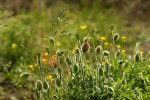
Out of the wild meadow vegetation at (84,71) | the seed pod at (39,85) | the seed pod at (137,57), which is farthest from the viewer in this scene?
the seed pod at (137,57)

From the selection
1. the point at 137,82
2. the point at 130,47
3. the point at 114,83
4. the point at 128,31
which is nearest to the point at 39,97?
the point at 114,83

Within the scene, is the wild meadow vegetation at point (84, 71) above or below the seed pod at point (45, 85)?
above

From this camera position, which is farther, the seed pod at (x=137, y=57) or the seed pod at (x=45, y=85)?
the seed pod at (x=137, y=57)

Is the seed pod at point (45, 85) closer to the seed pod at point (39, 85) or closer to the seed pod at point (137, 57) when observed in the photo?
the seed pod at point (39, 85)

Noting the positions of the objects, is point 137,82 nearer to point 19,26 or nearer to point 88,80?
point 88,80

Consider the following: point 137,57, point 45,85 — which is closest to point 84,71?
point 45,85

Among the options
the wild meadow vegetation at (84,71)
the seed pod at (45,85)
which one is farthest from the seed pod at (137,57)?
the seed pod at (45,85)

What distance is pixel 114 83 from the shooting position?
349cm

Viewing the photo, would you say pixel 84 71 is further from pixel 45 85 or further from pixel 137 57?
pixel 137 57

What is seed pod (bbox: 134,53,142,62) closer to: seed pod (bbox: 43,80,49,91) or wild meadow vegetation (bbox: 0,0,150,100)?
wild meadow vegetation (bbox: 0,0,150,100)

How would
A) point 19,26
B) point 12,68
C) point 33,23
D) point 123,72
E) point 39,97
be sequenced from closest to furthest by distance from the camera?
point 39,97
point 123,72
point 12,68
point 19,26
point 33,23

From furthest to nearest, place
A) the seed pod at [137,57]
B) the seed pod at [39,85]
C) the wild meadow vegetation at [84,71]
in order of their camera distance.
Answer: the seed pod at [137,57] < the wild meadow vegetation at [84,71] < the seed pod at [39,85]

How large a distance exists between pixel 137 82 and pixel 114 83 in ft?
1.20

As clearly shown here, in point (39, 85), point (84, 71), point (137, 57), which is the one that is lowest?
point (39, 85)
